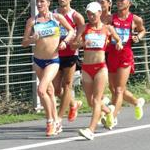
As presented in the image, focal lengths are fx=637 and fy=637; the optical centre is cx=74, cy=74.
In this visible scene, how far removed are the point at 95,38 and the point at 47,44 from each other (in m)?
0.70

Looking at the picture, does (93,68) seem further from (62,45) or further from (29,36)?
(29,36)

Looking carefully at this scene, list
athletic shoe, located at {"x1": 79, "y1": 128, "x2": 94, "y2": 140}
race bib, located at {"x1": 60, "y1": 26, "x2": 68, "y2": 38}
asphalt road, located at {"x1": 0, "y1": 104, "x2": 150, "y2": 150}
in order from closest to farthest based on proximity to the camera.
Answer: asphalt road, located at {"x1": 0, "y1": 104, "x2": 150, "y2": 150}, athletic shoe, located at {"x1": 79, "y1": 128, "x2": 94, "y2": 140}, race bib, located at {"x1": 60, "y1": 26, "x2": 68, "y2": 38}

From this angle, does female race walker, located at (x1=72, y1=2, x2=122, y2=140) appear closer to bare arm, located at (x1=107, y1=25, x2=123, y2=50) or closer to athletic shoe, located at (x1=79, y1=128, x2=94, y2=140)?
Result: bare arm, located at (x1=107, y1=25, x2=123, y2=50)

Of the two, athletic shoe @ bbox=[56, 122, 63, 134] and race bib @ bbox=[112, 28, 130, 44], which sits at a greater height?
race bib @ bbox=[112, 28, 130, 44]

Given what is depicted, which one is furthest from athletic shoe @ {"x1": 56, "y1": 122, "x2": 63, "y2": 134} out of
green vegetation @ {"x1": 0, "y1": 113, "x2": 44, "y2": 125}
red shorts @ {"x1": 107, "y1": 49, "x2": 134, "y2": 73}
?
green vegetation @ {"x1": 0, "y1": 113, "x2": 44, "y2": 125}

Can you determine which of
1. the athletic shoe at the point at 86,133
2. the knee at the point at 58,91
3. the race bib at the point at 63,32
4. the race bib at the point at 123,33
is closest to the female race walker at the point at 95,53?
the athletic shoe at the point at 86,133

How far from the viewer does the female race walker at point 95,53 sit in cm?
878

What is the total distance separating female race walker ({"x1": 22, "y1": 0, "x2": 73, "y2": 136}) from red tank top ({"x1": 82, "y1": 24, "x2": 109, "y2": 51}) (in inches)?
12.7

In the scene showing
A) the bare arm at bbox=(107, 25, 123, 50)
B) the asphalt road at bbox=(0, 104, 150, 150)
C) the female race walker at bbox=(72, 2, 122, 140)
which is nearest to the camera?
the asphalt road at bbox=(0, 104, 150, 150)

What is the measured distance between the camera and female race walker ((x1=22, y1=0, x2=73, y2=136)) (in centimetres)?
893

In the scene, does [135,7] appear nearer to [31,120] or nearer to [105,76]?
[31,120]

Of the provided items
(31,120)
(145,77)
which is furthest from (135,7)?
(31,120)

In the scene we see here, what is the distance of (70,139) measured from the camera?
8.77 metres

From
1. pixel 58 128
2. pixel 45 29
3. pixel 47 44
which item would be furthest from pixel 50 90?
pixel 45 29
